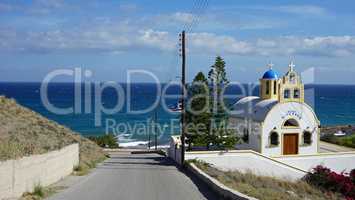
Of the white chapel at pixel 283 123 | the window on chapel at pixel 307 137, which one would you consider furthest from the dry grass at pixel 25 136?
the window on chapel at pixel 307 137

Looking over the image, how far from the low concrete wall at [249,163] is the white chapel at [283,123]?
2045 mm

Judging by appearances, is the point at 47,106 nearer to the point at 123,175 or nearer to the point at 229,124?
the point at 229,124

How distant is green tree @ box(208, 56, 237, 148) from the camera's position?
120ft

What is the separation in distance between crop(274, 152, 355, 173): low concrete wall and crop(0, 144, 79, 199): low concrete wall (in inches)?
723

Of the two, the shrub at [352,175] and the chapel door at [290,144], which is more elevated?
the chapel door at [290,144]

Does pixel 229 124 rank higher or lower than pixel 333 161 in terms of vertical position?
higher

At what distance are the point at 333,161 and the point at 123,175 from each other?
730 inches

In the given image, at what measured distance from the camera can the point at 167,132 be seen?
108312 millimetres

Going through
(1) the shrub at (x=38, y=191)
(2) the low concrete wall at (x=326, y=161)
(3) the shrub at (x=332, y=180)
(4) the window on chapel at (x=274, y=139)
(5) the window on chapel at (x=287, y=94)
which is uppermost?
(5) the window on chapel at (x=287, y=94)

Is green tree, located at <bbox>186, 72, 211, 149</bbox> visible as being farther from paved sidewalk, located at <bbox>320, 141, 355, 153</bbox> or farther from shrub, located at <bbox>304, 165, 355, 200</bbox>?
paved sidewalk, located at <bbox>320, 141, 355, 153</bbox>

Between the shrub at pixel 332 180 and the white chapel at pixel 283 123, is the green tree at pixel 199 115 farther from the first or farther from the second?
the shrub at pixel 332 180

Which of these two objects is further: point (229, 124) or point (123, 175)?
point (229, 124)

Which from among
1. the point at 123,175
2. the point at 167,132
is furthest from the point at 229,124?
the point at 167,132

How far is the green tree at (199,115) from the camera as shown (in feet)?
119
